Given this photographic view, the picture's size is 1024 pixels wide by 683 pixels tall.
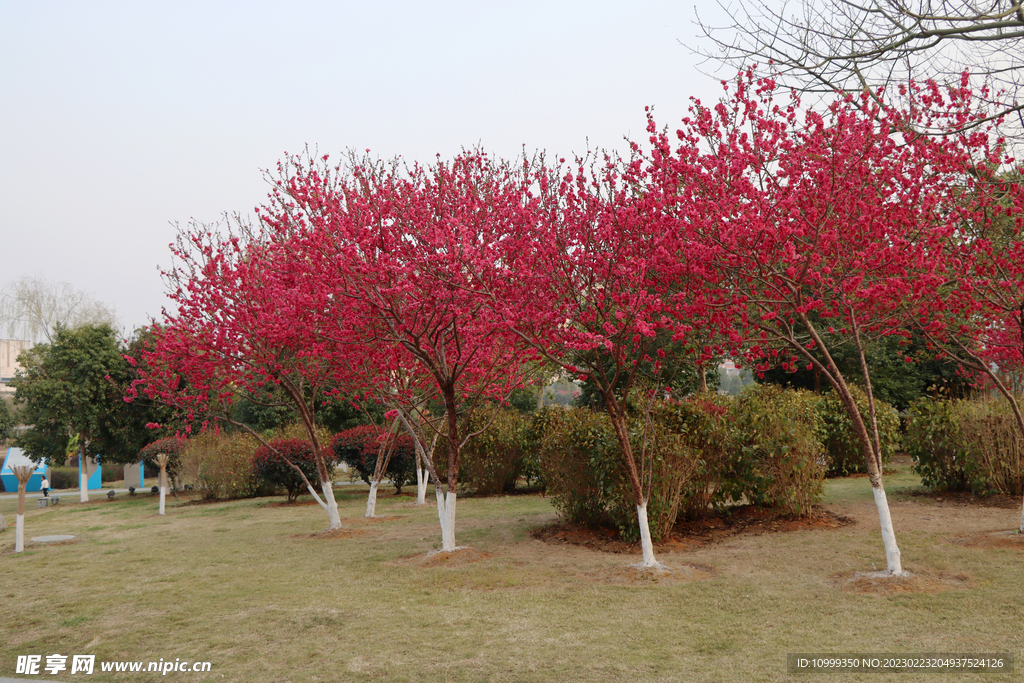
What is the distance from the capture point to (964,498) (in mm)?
9984

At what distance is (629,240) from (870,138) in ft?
7.58

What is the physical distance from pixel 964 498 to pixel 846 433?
390 centimetres

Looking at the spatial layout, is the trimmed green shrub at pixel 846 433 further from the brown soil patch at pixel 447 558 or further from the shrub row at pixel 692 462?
the brown soil patch at pixel 447 558

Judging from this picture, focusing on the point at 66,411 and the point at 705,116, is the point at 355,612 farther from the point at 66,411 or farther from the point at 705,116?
the point at 66,411

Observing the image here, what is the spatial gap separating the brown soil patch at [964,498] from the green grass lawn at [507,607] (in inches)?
20.1

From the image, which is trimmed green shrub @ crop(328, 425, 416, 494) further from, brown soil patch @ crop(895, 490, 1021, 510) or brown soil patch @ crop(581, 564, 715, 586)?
brown soil patch @ crop(895, 490, 1021, 510)

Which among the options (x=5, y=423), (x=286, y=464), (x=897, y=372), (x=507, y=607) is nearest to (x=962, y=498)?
(x=507, y=607)

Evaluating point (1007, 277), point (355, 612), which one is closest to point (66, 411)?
point (355, 612)

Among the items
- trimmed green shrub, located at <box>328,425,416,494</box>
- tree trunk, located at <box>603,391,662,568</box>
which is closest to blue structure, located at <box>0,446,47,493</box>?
trimmed green shrub, located at <box>328,425,416,494</box>

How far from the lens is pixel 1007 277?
7168 millimetres

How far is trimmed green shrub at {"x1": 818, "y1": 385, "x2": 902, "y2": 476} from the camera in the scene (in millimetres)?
13586

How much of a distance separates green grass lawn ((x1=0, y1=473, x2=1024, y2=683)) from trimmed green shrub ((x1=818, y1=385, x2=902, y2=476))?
390 cm

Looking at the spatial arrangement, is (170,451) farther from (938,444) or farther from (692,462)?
(938,444)

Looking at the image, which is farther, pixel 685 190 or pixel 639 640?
pixel 685 190
